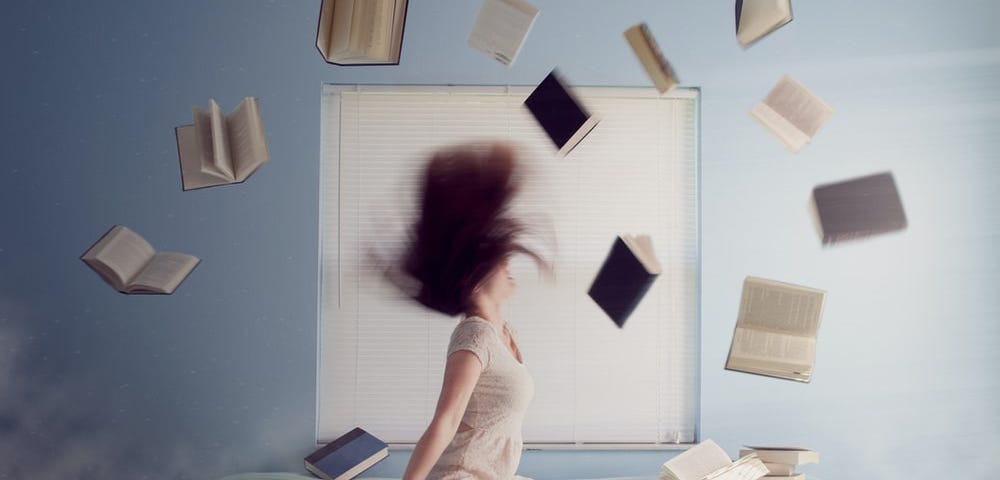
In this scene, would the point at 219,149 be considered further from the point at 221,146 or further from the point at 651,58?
the point at 651,58

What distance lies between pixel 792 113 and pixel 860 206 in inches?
15.7

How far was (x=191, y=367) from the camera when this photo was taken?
8.54ft

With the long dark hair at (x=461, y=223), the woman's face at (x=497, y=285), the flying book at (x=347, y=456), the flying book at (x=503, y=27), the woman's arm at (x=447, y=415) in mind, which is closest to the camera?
the woman's arm at (x=447, y=415)

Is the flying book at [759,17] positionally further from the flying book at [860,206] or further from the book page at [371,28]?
the book page at [371,28]

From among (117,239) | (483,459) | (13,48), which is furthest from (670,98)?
(13,48)

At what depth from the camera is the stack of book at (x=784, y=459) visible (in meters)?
2.40

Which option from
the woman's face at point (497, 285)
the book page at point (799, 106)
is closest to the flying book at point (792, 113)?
the book page at point (799, 106)

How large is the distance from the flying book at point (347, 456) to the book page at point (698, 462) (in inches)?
32.9

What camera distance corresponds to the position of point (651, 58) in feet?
8.64

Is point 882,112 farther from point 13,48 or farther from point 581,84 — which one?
point 13,48

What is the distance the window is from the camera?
8.64ft

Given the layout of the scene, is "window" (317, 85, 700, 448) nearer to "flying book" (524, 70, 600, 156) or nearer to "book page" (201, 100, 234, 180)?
"flying book" (524, 70, 600, 156)

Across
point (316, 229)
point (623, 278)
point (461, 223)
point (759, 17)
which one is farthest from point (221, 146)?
point (759, 17)

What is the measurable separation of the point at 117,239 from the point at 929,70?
257 cm
